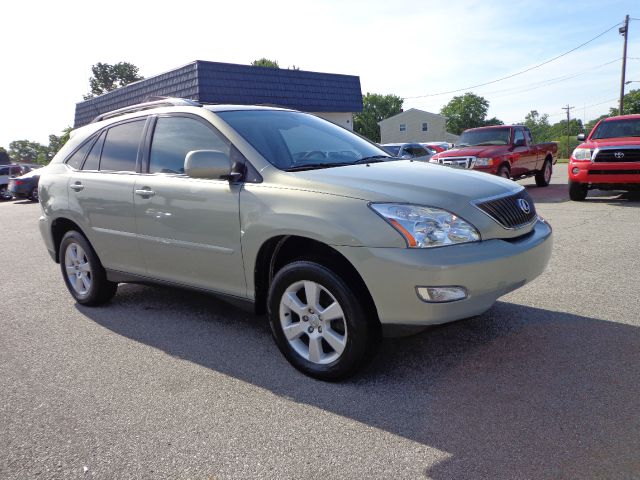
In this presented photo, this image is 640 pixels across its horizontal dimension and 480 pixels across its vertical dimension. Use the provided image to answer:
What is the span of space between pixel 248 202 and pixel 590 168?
9.13 metres

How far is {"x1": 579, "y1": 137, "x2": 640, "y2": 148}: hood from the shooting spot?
33.4ft

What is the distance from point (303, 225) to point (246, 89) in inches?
701

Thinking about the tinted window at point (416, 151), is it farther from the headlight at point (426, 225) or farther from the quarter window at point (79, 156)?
the headlight at point (426, 225)

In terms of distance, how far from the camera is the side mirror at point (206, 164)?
356 centimetres

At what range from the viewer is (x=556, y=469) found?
7.77ft

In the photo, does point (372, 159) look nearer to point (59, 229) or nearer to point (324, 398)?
point (324, 398)

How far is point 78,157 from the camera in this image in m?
5.22

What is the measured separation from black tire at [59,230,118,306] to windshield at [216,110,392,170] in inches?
81.3

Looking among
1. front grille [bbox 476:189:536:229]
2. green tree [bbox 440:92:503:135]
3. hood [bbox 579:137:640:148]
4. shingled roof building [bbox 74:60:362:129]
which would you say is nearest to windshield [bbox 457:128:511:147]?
hood [bbox 579:137:640:148]

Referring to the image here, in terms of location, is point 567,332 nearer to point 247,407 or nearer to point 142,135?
point 247,407

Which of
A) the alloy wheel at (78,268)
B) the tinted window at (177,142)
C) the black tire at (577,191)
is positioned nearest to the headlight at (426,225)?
the tinted window at (177,142)

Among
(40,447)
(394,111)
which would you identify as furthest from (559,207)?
(394,111)

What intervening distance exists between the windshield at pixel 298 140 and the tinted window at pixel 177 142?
17 centimetres

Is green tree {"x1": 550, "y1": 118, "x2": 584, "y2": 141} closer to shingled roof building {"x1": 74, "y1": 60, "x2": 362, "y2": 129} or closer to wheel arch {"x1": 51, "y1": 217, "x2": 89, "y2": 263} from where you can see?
shingled roof building {"x1": 74, "y1": 60, "x2": 362, "y2": 129}
